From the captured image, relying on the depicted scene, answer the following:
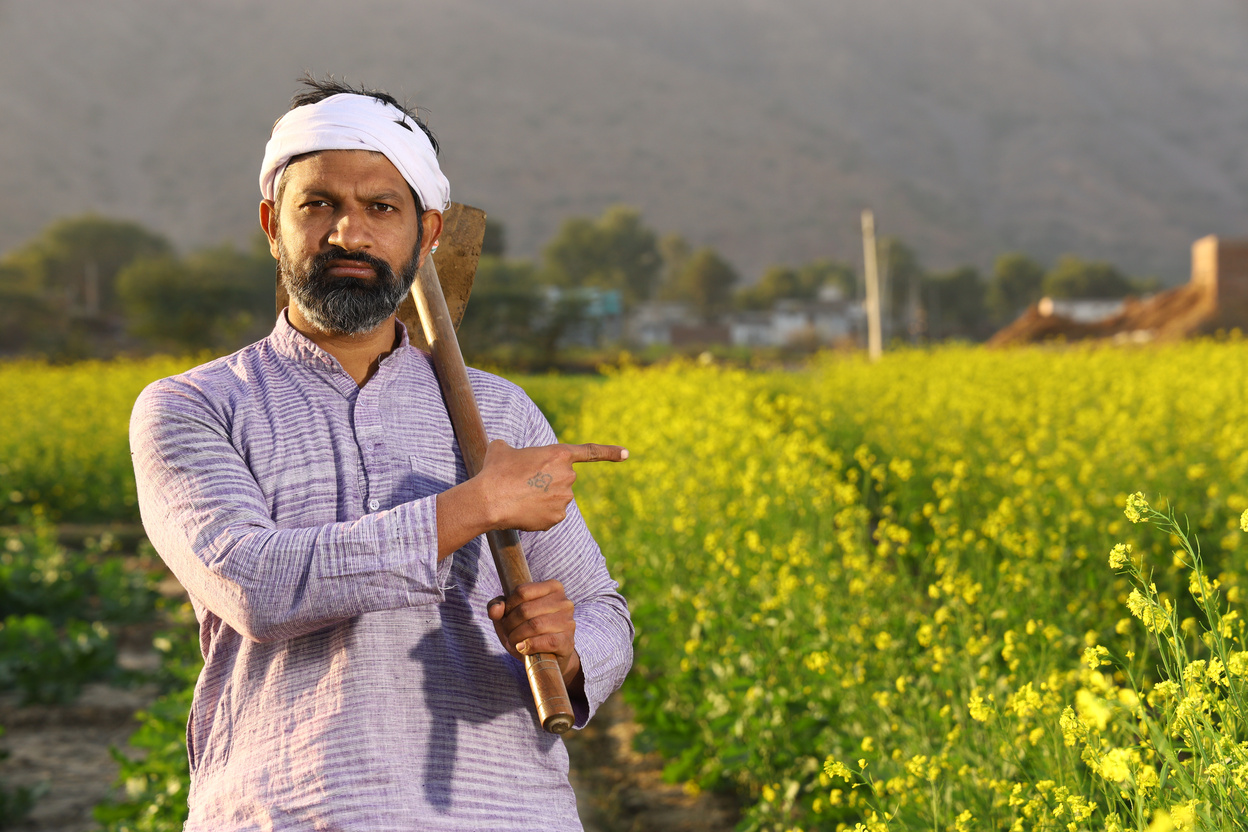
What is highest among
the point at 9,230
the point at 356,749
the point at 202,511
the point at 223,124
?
the point at 223,124

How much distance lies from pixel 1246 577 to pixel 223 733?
3409mm

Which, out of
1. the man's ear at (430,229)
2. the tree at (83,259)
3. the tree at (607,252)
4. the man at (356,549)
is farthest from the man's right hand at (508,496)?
the tree at (607,252)

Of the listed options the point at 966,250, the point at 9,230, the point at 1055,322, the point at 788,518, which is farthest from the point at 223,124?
the point at 788,518

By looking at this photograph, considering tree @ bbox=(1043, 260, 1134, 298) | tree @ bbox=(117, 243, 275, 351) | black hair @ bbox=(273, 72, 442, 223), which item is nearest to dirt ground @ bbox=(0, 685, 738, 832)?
black hair @ bbox=(273, 72, 442, 223)

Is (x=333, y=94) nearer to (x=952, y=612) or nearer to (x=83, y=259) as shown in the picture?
(x=952, y=612)

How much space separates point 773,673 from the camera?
312 cm

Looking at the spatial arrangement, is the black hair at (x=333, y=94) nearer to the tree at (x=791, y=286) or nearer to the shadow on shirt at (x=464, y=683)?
the shadow on shirt at (x=464, y=683)

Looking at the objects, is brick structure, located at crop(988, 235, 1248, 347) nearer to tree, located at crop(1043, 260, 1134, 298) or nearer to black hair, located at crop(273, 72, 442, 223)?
black hair, located at crop(273, 72, 442, 223)

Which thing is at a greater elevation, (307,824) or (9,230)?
(9,230)

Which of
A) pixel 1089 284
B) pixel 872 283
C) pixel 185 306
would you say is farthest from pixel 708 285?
pixel 872 283

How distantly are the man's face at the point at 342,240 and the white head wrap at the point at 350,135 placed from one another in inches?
0.7

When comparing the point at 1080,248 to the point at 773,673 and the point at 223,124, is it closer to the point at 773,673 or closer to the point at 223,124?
the point at 223,124

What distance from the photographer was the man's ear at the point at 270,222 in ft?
5.05

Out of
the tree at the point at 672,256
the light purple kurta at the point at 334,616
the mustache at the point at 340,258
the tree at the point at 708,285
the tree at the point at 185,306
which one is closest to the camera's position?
the light purple kurta at the point at 334,616
